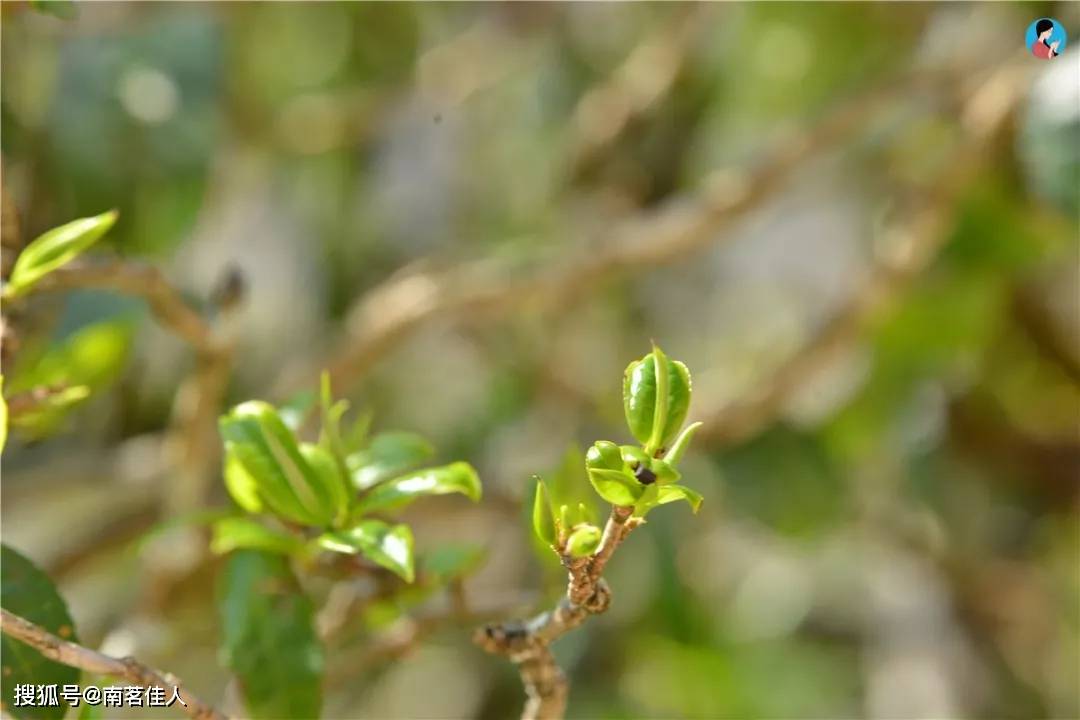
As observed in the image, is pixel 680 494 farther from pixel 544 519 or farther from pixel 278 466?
pixel 278 466

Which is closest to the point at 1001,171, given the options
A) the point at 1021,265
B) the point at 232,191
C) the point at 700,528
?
the point at 1021,265

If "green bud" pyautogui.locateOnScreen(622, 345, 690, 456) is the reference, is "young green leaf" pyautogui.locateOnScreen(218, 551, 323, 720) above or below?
below

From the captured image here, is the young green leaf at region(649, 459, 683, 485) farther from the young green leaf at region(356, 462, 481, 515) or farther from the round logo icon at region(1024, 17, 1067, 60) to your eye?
the round logo icon at region(1024, 17, 1067, 60)

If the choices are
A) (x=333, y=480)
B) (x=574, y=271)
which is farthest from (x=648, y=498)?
(x=574, y=271)

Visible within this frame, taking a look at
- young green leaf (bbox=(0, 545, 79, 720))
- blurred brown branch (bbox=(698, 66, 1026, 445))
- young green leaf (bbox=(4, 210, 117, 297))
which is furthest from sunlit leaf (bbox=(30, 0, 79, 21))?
blurred brown branch (bbox=(698, 66, 1026, 445))

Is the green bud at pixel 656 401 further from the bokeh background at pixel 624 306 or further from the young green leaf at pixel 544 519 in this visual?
the bokeh background at pixel 624 306

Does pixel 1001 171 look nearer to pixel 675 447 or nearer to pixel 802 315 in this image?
pixel 802 315
